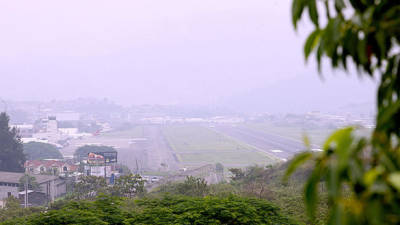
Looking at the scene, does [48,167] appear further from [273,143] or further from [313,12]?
[313,12]

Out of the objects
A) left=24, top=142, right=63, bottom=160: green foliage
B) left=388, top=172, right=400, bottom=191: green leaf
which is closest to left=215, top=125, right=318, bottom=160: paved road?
left=24, top=142, right=63, bottom=160: green foliage

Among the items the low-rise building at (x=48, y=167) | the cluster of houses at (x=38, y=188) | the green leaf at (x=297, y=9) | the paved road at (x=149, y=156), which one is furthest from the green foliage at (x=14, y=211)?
the paved road at (x=149, y=156)

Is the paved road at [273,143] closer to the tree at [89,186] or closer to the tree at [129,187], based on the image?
the tree at [89,186]

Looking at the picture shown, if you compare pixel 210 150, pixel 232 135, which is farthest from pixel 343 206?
pixel 232 135

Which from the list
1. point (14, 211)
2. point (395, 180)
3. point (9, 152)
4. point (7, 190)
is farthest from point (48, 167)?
point (395, 180)

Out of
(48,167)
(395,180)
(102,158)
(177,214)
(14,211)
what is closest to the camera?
(395,180)

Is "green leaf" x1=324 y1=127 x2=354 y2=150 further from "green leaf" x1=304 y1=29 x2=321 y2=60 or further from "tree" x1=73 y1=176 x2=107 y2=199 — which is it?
"tree" x1=73 y1=176 x2=107 y2=199
